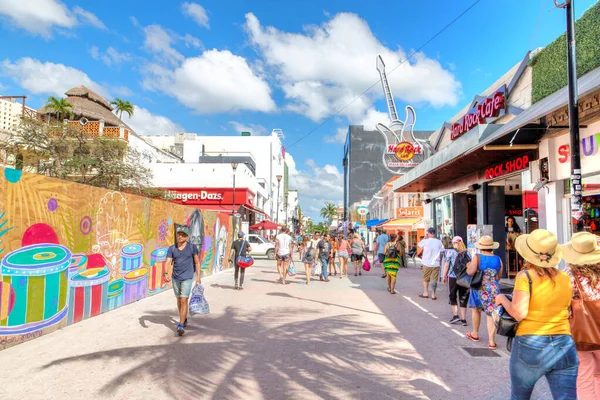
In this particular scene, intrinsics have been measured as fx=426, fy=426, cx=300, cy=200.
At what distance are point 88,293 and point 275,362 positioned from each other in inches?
163

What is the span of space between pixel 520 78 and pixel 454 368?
1215 cm

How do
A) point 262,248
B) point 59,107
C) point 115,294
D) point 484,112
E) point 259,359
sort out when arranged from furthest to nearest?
1. point 59,107
2. point 262,248
3. point 484,112
4. point 115,294
5. point 259,359

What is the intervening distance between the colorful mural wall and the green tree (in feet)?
50.0

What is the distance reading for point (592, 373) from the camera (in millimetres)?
3105

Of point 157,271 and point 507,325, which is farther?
point 157,271

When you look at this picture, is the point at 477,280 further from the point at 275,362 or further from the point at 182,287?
the point at 182,287

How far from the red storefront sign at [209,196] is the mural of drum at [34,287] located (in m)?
26.5

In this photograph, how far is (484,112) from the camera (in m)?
15.9

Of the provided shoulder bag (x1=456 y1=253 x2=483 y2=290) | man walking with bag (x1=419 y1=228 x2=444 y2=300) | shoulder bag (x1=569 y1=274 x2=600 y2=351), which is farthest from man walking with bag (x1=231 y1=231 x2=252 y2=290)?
shoulder bag (x1=569 y1=274 x2=600 y2=351)

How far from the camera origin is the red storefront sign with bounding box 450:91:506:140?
14945mm

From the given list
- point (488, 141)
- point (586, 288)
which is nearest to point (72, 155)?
point (488, 141)

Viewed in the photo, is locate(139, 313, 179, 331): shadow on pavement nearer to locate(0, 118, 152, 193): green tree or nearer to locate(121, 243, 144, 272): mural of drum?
locate(121, 243, 144, 272): mural of drum

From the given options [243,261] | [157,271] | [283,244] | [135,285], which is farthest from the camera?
[283,244]

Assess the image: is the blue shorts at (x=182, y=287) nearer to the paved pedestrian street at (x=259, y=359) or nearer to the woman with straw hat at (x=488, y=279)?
the paved pedestrian street at (x=259, y=359)
